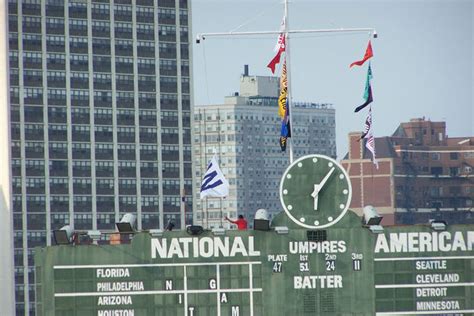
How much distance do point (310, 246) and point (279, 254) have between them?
1.24m

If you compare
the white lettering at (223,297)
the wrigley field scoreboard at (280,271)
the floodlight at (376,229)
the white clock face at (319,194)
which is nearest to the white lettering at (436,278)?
the wrigley field scoreboard at (280,271)

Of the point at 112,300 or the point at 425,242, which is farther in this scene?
the point at 425,242

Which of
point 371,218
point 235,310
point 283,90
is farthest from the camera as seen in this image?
point 283,90

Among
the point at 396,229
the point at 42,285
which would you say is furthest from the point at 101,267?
the point at 396,229

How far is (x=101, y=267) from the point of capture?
6875 cm

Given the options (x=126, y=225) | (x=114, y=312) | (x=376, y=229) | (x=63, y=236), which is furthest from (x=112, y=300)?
(x=376, y=229)

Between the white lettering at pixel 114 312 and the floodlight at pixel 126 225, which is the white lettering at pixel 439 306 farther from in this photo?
the floodlight at pixel 126 225

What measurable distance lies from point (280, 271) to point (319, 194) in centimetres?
336

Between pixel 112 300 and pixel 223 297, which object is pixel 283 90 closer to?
pixel 223 297

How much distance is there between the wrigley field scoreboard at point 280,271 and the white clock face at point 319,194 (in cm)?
4

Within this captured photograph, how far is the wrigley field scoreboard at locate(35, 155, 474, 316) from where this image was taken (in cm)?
6869

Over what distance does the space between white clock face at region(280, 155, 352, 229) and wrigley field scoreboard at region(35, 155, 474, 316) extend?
0.13 feet

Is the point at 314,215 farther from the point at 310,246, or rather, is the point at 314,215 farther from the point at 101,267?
the point at 101,267

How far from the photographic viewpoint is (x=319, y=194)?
68688 millimetres
